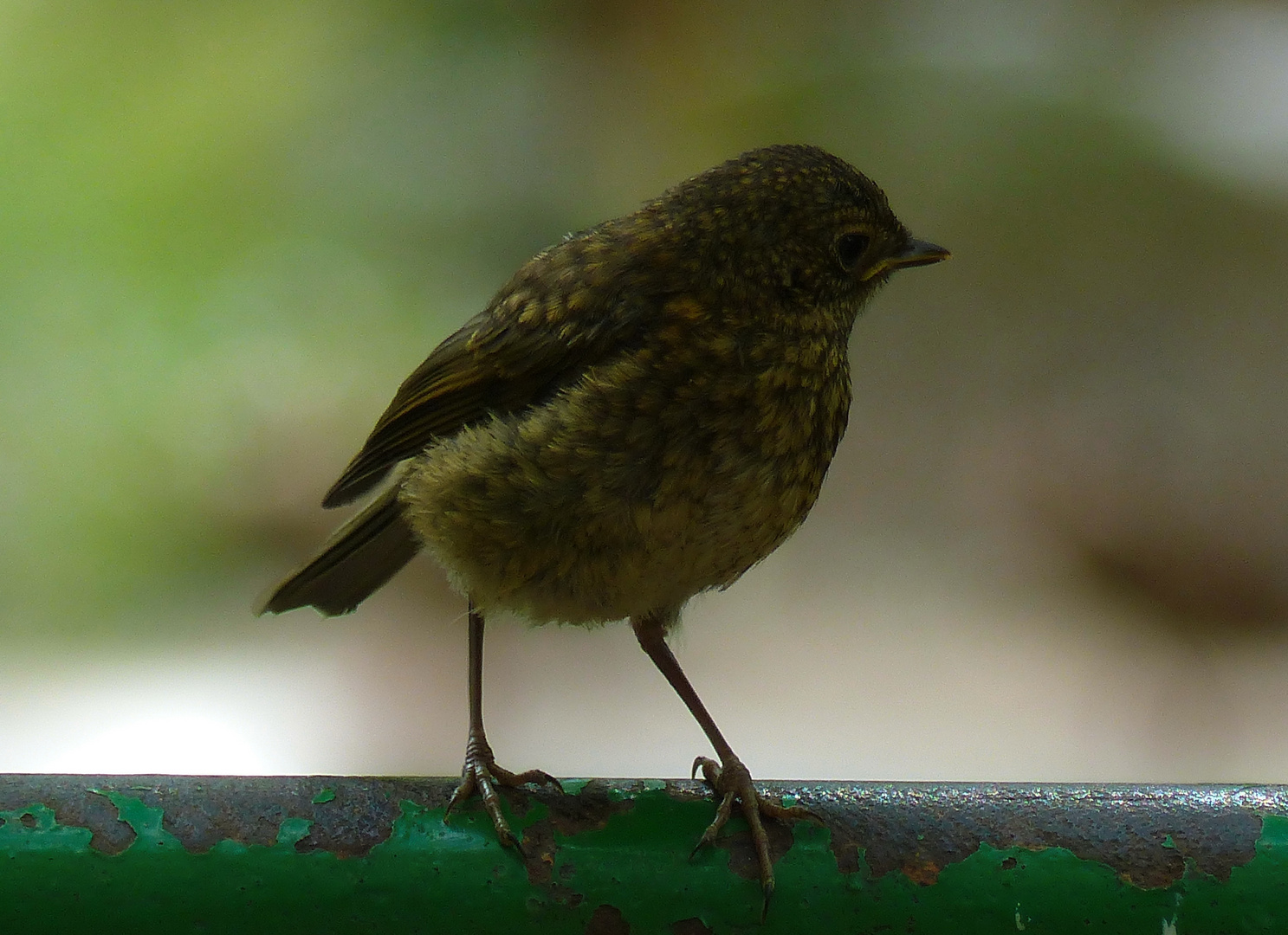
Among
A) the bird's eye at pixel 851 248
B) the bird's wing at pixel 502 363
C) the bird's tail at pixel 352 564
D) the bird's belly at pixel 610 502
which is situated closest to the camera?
the bird's belly at pixel 610 502

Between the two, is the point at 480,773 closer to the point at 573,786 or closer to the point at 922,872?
the point at 573,786

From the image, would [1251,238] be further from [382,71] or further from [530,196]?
[382,71]

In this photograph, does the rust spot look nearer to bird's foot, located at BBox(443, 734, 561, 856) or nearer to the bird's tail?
bird's foot, located at BBox(443, 734, 561, 856)

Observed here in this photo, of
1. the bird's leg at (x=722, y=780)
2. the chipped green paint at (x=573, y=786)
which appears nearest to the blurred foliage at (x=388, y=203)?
the bird's leg at (x=722, y=780)

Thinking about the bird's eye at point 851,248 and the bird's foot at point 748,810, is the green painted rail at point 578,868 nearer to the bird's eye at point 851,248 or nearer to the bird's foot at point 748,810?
the bird's foot at point 748,810

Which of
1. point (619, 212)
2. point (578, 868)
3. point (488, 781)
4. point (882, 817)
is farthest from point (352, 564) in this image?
point (619, 212)

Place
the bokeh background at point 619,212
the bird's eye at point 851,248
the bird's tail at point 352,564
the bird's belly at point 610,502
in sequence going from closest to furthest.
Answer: the bird's belly at point 610,502 → the bird's eye at point 851,248 → the bird's tail at point 352,564 → the bokeh background at point 619,212
